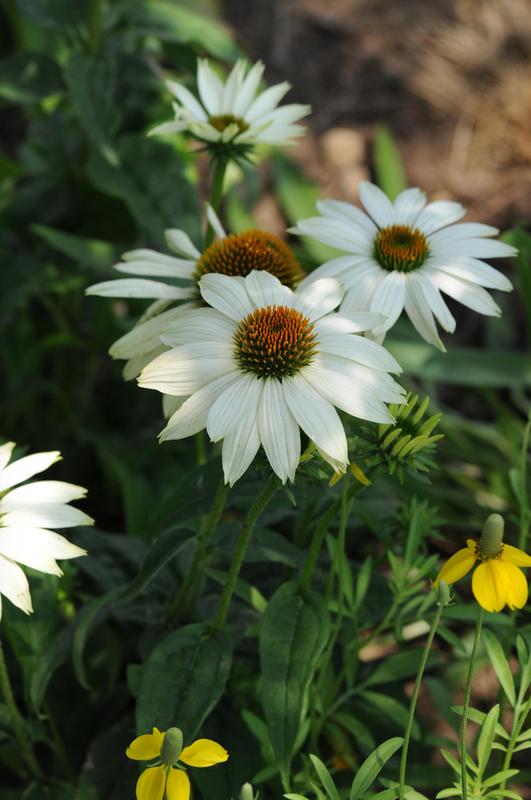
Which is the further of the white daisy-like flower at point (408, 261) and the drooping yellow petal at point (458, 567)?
the white daisy-like flower at point (408, 261)

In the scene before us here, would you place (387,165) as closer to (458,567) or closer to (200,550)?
Answer: (200,550)

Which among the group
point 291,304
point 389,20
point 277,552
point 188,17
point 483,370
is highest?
point 389,20

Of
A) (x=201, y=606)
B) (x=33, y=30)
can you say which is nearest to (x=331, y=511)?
(x=201, y=606)

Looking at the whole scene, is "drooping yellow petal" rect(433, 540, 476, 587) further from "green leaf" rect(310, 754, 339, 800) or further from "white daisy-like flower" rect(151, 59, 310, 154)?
"white daisy-like flower" rect(151, 59, 310, 154)

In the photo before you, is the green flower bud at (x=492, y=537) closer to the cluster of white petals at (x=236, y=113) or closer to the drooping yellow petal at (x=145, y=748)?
the drooping yellow petal at (x=145, y=748)

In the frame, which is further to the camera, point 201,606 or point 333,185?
point 333,185

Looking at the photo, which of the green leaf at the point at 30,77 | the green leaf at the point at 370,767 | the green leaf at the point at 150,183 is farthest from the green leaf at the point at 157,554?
the green leaf at the point at 30,77

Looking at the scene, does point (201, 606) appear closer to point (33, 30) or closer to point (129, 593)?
point (129, 593)

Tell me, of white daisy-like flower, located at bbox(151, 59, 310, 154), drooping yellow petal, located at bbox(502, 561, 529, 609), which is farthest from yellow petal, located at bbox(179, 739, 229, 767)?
white daisy-like flower, located at bbox(151, 59, 310, 154)

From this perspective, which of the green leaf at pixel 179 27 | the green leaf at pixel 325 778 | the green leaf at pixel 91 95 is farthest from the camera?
the green leaf at pixel 179 27
